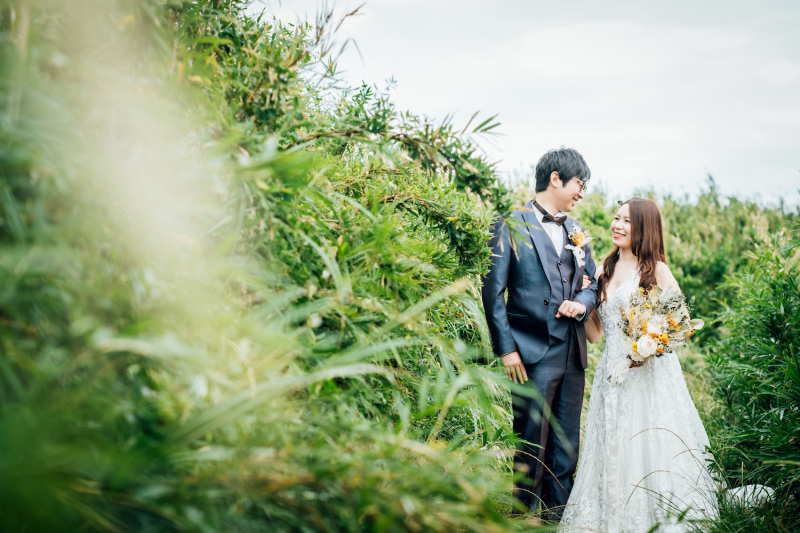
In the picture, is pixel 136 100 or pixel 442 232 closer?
pixel 136 100

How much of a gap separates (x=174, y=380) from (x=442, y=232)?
4.29 feet

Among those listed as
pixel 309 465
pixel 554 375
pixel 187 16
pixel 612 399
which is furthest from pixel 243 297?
pixel 612 399

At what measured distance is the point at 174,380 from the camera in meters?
0.90

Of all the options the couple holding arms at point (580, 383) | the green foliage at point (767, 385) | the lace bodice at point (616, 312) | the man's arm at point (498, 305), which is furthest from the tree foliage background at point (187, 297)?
the lace bodice at point (616, 312)

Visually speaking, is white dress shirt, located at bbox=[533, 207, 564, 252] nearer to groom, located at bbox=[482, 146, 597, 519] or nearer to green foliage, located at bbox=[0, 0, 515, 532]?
groom, located at bbox=[482, 146, 597, 519]

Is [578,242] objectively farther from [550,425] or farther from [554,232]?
[550,425]

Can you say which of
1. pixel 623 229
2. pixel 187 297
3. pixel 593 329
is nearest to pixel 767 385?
pixel 593 329

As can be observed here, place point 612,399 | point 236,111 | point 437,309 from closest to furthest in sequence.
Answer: point 236,111, point 437,309, point 612,399

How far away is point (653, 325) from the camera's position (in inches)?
116

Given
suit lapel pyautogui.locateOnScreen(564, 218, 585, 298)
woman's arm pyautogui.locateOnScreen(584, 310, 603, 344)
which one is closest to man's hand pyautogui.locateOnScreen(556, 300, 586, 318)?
suit lapel pyautogui.locateOnScreen(564, 218, 585, 298)

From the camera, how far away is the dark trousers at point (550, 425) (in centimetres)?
302

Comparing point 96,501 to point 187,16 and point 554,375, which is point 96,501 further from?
point 554,375

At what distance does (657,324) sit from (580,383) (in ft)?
2.23

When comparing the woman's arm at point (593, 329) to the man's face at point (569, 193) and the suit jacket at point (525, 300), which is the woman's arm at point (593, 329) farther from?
the man's face at point (569, 193)
